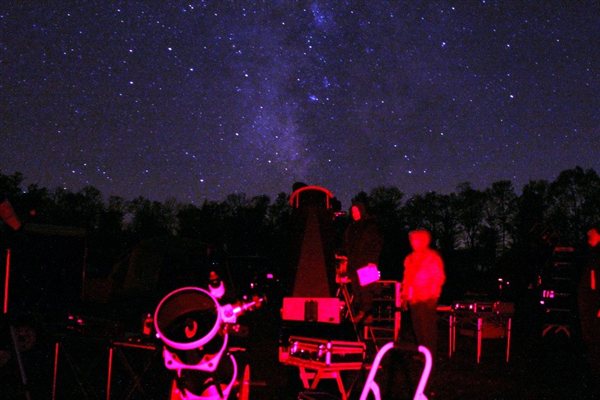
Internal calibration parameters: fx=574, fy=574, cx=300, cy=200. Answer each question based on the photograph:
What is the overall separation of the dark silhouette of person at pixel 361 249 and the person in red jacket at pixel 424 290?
1.97 feet

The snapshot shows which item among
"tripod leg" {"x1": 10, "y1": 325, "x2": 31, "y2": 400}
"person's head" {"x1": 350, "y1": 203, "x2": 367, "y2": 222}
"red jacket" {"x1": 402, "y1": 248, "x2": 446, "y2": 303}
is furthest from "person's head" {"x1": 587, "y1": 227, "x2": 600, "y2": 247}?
"tripod leg" {"x1": 10, "y1": 325, "x2": 31, "y2": 400}

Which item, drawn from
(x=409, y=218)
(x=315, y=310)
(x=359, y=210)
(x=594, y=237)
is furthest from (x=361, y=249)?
(x=409, y=218)

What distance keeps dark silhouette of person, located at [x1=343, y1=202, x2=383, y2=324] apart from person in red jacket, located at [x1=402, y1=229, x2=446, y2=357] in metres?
0.60

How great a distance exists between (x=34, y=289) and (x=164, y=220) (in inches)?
1853

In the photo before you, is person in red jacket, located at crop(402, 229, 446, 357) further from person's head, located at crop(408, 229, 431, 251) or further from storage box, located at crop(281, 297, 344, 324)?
storage box, located at crop(281, 297, 344, 324)

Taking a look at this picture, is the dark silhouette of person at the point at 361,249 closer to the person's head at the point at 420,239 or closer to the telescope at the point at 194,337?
the person's head at the point at 420,239

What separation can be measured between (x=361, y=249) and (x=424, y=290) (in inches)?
49.8

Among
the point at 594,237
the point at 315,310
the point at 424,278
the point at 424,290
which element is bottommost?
the point at 315,310

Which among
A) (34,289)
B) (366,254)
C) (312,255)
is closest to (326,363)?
(312,255)

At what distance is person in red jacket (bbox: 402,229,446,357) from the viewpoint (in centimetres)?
652

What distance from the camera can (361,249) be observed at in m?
7.59

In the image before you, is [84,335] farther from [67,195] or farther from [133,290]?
[67,195]

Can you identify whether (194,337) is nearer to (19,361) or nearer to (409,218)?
(19,361)

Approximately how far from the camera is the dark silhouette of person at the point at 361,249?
287 inches
